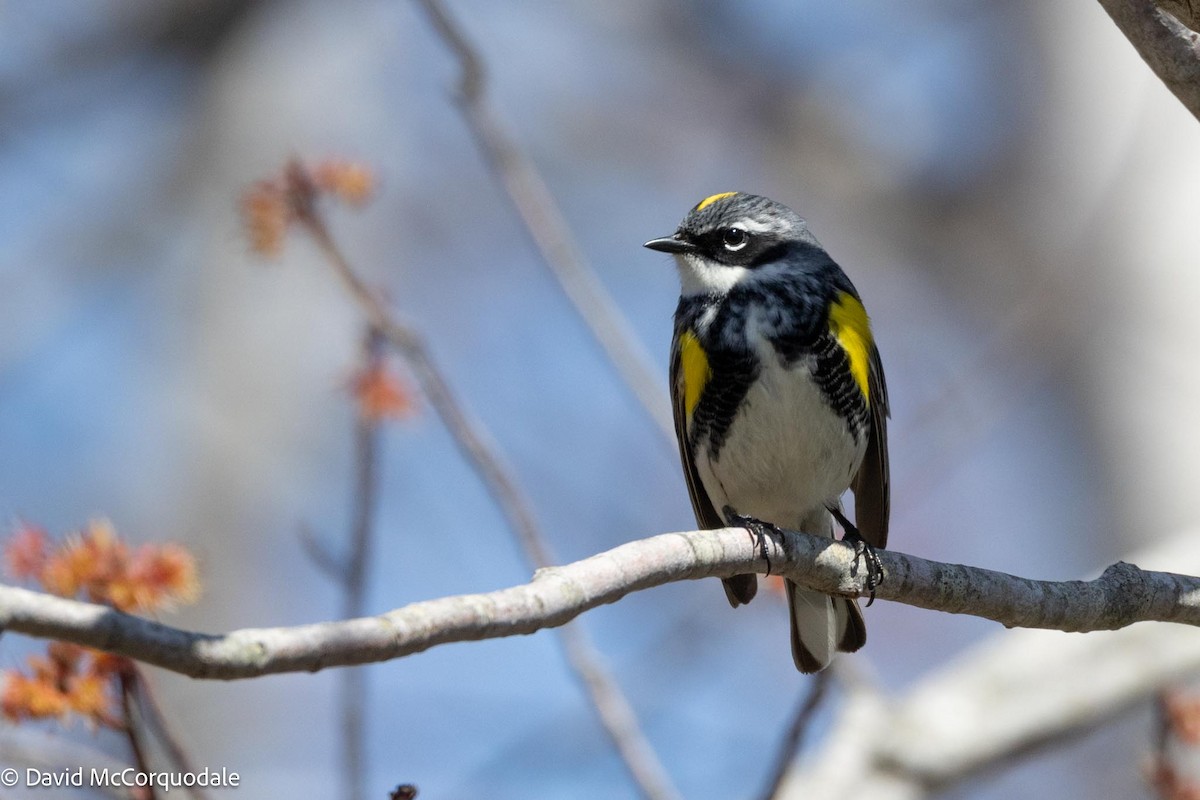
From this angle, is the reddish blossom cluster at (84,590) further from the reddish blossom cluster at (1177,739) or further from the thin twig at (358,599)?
the reddish blossom cluster at (1177,739)

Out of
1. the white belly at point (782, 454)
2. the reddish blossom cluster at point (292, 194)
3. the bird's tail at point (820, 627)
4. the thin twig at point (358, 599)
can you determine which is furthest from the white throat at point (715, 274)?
the thin twig at point (358, 599)

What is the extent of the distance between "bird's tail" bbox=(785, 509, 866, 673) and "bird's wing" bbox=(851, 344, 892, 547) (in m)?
0.27

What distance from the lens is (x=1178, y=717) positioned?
3186 mm

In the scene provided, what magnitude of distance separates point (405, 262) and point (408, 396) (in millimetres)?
5919

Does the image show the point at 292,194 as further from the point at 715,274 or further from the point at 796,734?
the point at 796,734

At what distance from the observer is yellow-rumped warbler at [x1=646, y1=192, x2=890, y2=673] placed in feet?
13.0

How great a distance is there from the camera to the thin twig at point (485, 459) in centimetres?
340

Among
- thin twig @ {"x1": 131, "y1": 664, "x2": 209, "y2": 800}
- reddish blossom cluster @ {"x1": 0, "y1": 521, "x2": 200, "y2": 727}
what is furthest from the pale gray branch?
reddish blossom cluster @ {"x1": 0, "y1": 521, "x2": 200, "y2": 727}

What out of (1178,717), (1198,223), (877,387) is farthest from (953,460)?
(1178,717)

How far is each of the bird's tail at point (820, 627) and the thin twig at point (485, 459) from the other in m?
0.70

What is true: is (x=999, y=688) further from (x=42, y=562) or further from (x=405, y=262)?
(x=405, y=262)

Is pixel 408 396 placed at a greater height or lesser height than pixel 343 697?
greater

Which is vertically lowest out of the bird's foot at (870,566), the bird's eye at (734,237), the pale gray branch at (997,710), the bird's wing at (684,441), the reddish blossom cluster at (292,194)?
the bird's foot at (870,566)

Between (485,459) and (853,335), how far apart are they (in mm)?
1346
